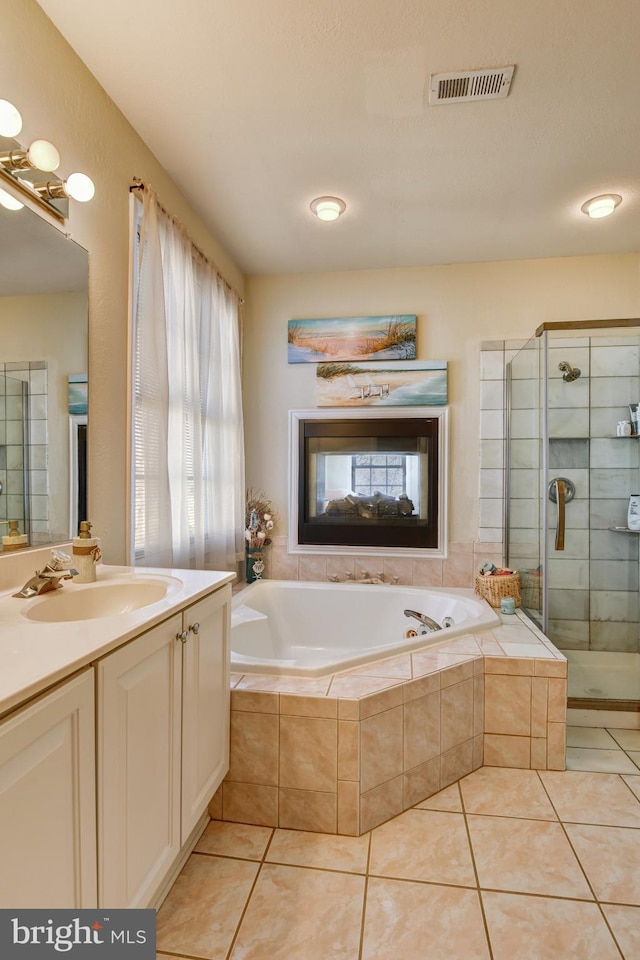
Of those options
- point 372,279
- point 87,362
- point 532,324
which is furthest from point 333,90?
point 532,324

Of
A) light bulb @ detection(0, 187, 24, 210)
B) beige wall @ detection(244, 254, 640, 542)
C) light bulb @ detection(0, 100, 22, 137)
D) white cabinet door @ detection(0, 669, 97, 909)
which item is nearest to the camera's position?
white cabinet door @ detection(0, 669, 97, 909)

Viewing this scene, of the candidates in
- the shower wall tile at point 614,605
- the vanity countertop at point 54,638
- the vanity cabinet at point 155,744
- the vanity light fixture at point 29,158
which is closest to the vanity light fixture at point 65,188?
the vanity light fixture at point 29,158

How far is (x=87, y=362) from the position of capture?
5.33 feet

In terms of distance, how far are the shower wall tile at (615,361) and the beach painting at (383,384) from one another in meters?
0.84

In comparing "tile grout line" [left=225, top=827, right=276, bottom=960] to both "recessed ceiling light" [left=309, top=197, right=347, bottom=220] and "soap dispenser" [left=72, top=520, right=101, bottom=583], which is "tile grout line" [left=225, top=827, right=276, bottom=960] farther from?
"recessed ceiling light" [left=309, top=197, right=347, bottom=220]

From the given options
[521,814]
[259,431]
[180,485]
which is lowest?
[521,814]

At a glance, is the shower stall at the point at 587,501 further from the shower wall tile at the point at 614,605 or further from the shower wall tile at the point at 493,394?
the shower wall tile at the point at 493,394

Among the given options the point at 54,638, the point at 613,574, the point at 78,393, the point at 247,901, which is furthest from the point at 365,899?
the point at 613,574

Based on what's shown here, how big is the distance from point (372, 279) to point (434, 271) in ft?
1.30

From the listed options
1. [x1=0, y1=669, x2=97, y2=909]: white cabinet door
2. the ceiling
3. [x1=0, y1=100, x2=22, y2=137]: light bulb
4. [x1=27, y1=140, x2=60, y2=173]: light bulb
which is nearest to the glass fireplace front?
the ceiling

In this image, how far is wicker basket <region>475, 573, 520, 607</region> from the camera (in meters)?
2.75

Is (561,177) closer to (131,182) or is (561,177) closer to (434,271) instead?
(434,271)

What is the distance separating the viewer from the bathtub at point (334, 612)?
107 inches

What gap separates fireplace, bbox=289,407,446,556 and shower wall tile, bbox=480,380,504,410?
0.28m
